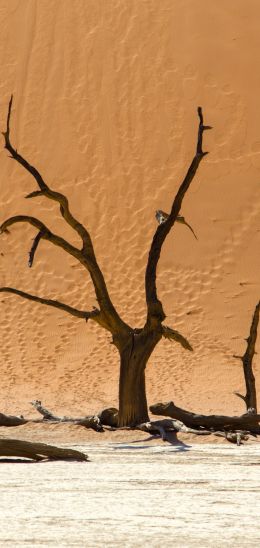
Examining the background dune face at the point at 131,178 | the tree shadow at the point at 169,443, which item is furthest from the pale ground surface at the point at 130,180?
the tree shadow at the point at 169,443

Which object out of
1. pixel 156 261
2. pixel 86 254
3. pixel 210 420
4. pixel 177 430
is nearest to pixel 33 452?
pixel 177 430

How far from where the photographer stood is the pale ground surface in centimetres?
2811

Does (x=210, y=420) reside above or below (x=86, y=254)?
below

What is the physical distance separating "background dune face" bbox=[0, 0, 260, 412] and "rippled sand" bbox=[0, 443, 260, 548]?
1477cm

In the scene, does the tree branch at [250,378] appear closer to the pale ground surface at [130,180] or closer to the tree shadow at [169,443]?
the tree shadow at [169,443]

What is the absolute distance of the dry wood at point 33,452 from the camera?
976 centimetres

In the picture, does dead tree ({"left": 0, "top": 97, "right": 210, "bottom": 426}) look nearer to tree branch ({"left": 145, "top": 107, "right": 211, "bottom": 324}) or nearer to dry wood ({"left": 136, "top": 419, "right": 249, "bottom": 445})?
tree branch ({"left": 145, "top": 107, "right": 211, "bottom": 324})

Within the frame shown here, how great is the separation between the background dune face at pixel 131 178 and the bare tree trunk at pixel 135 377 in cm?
1050

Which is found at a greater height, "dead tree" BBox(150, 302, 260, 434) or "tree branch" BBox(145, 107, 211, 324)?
"tree branch" BBox(145, 107, 211, 324)

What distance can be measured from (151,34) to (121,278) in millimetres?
9492

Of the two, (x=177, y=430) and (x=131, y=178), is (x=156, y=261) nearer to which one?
(x=177, y=430)

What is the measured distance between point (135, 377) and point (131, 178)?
1981 centimetres

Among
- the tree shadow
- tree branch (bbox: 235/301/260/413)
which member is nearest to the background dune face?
tree branch (bbox: 235/301/260/413)

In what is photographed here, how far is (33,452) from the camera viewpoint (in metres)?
9.83
